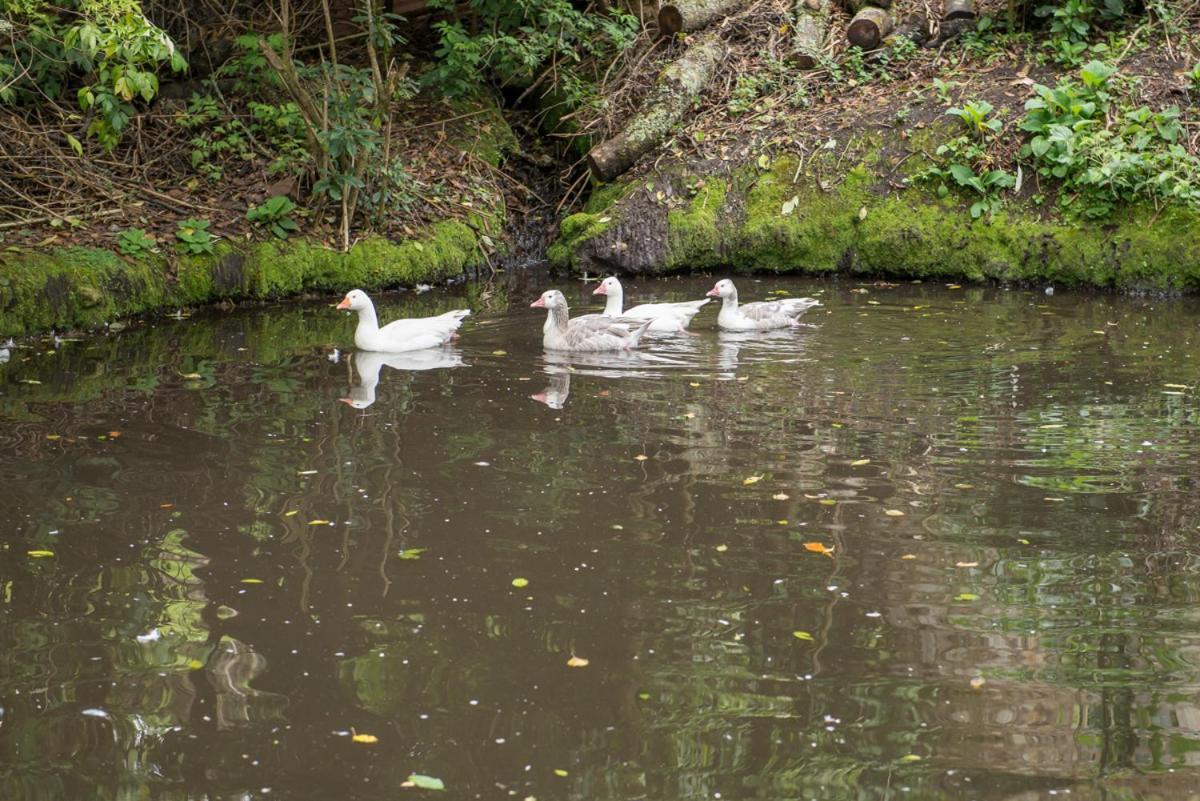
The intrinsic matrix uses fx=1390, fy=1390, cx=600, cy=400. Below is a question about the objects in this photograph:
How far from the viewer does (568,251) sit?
16672 millimetres

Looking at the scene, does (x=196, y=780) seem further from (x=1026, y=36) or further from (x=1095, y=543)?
(x=1026, y=36)

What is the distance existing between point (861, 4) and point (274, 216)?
27.4 feet

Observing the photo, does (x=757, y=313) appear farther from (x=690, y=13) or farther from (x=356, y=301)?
(x=690, y=13)

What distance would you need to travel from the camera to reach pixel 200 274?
1422cm

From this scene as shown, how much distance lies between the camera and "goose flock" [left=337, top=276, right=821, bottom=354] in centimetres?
1195

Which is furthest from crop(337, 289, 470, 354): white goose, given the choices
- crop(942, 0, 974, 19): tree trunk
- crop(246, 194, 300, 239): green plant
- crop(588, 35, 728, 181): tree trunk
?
crop(942, 0, 974, 19): tree trunk

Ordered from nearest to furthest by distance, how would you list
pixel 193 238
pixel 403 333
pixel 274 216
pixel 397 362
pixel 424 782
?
1. pixel 424 782
2. pixel 397 362
3. pixel 403 333
4. pixel 193 238
5. pixel 274 216

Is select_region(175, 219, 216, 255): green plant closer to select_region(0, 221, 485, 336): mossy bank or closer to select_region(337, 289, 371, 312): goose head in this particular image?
select_region(0, 221, 485, 336): mossy bank

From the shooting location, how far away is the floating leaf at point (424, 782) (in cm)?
483

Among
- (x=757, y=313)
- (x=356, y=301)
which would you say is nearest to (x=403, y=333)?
(x=356, y=301)

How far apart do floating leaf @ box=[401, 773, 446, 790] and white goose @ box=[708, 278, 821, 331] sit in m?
8.32

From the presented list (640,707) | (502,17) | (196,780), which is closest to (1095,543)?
(640,707)

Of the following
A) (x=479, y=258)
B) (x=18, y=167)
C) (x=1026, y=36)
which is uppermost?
(x=1026, y=36)

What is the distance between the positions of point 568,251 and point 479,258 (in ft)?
3.50
